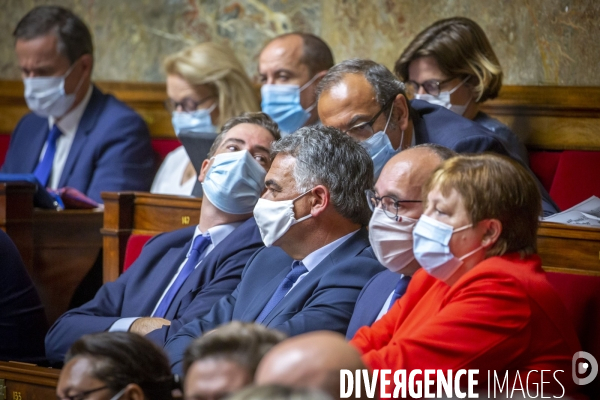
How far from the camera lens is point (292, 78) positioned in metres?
4.66

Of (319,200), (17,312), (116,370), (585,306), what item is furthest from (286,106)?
(116,370)

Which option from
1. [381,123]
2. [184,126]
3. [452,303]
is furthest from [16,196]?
[452,303]

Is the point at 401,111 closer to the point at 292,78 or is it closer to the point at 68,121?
the point at 292,78

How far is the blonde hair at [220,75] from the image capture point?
505cm

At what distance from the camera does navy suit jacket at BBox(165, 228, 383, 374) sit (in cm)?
289

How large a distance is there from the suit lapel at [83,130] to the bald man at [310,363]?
3.61 m

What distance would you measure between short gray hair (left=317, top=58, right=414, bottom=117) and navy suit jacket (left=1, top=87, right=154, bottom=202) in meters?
1.73

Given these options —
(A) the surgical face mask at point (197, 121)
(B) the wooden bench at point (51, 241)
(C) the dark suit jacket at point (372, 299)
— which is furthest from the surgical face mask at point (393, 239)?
(A) the surgical face mask at point (197, 121)

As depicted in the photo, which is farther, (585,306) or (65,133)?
(65,133)

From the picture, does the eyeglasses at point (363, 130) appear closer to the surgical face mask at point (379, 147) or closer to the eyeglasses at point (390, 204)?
the surgical face mask at point (379, 147)

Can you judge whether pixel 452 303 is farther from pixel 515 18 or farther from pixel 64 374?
pixel 515 18

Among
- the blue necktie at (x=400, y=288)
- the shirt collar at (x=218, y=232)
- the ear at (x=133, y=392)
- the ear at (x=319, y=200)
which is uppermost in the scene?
the ear at (x=319, y=200)

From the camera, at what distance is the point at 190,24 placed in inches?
234

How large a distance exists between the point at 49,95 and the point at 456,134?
2664 mm
